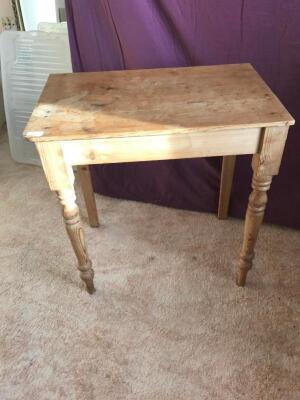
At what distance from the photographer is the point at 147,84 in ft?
3.04

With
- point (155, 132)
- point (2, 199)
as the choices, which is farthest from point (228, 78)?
point (2, 199)

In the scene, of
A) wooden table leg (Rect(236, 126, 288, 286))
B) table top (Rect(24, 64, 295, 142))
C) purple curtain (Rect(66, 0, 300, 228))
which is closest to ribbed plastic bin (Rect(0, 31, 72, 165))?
purple curtain (Rect(66, 0, 300, 228))

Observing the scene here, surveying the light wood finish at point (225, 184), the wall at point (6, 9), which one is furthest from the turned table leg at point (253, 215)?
the wall at point (6, 9)

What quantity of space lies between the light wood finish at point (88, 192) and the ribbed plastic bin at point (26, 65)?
0.54 metres

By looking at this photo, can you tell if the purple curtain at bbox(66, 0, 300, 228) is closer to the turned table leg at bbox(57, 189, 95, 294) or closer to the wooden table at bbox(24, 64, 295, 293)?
the wooden table at bbox(24, 64, 295, 293)

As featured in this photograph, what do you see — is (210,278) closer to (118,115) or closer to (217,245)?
(217,245)

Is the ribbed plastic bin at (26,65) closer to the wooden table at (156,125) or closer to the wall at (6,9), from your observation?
the wall at (6,9)

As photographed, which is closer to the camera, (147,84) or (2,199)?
(147,84)

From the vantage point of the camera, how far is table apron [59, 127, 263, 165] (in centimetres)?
76

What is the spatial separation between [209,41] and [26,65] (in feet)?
2.78

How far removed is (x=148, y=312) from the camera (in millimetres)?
1061

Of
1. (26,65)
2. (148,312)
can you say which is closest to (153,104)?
(148,312)

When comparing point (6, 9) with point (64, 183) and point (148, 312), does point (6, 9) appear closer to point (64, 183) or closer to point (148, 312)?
point (64, 183)

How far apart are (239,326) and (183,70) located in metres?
0.74
